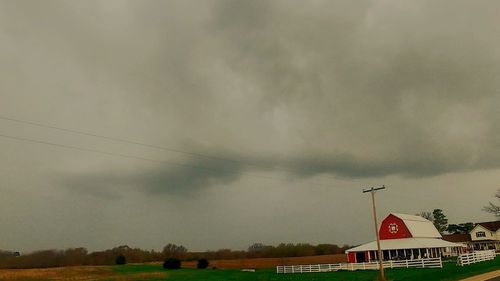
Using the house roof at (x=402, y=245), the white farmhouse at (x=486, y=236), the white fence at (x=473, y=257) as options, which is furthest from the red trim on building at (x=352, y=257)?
the white farmhouse at (x=486, y=236)

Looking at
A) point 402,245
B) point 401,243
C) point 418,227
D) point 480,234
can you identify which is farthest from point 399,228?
point 480,234

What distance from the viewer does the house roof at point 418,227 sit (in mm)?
71500

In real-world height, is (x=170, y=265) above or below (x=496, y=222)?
below

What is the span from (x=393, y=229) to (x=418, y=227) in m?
6.71

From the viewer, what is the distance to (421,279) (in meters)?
35.5

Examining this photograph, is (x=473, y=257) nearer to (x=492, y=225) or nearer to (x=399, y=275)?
(x=399, y=275)

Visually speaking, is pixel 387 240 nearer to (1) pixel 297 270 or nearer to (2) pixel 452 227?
(1) pixel 297 270

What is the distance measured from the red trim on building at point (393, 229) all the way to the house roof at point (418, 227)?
60 centimetres

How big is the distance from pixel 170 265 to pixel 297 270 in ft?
92.0

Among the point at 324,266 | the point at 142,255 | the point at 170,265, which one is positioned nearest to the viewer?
the point at 324,266

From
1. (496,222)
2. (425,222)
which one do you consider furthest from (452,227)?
(425,222)

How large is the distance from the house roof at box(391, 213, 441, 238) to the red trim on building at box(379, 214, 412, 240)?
600 millimetres

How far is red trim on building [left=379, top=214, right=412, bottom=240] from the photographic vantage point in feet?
231

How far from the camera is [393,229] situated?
7144 cm
